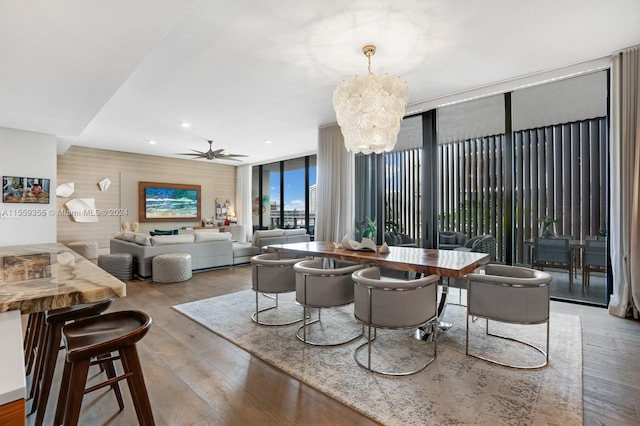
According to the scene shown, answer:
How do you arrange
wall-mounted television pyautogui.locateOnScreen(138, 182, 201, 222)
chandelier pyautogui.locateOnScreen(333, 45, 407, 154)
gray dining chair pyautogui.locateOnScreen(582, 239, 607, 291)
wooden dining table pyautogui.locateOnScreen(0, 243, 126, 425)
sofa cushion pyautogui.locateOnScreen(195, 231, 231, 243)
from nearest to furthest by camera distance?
wooden dining table pyautogui.locateOnScreen(0, 243, 126, 425)
chandelier pyautogui.locateOnScreen(333, 45, 407, 154)
gray dining chair pyautogui.locateOnScreen(582, 239, 607, 291)
sofa cushion pyautogui.locateOnScreen(195, 231, 231, 243)
wall-mounted television pyautogui.locateOnScreen(138, 182, 201, 222)

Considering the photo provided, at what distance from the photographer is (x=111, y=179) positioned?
8.30m

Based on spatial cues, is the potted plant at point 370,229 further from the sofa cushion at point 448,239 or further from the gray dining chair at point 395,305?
the gray dining chair at point 395,305

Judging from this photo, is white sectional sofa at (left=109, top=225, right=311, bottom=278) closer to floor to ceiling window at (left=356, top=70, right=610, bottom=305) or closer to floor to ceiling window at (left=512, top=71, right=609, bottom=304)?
floor to ceiling window at (left=356, top=70, right=610, bottom=305)

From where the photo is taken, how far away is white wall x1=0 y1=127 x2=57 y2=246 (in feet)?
16.4

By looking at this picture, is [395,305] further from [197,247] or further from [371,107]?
[197,247]

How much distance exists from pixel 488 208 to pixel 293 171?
6.13 metres

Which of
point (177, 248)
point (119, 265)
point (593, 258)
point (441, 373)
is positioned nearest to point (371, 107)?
point (441, 373)

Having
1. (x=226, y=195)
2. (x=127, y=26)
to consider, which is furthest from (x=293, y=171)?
(x=127, y=26)

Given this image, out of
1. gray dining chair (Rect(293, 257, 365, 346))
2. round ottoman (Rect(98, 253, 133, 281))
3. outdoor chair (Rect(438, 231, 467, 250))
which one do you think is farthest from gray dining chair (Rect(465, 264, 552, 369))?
round ottoman (Rect(98, 253, 133, 281))

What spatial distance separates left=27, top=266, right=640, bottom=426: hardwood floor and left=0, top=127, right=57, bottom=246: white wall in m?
3.84

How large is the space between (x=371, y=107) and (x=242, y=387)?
8.50 feet

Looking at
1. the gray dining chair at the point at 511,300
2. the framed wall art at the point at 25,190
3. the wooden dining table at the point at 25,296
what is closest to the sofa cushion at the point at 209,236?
the framed wall art at the point at 25,190

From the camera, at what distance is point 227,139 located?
722 cm

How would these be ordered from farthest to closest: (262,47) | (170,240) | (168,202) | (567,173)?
(168,202)
(170,240)
(567,173)
(262,47)
